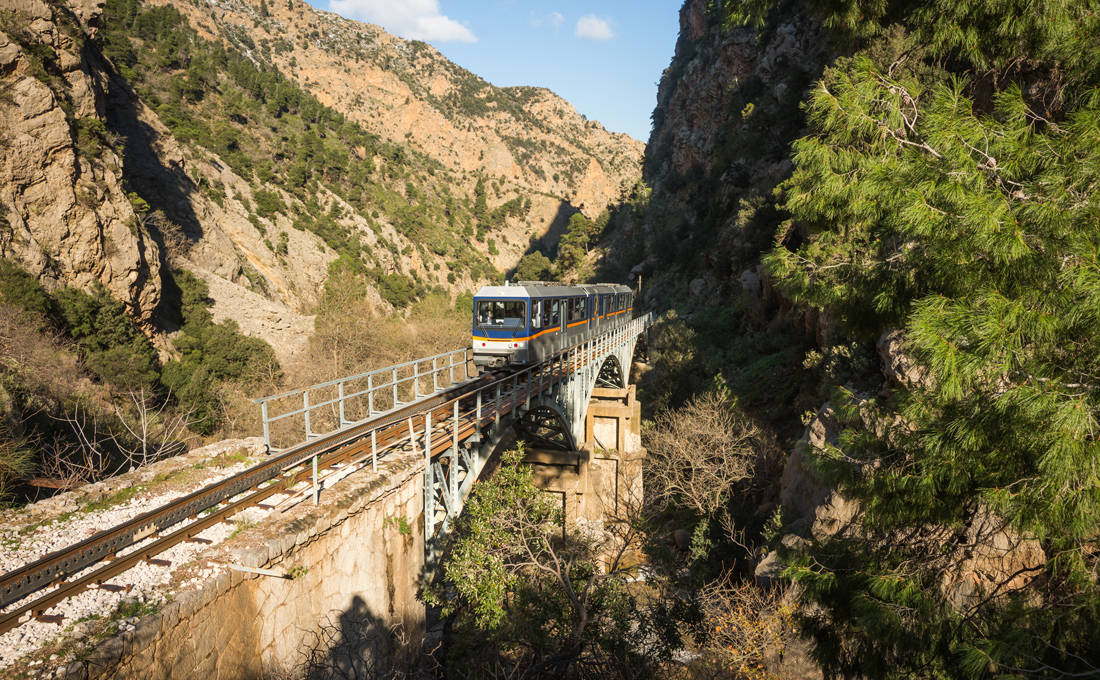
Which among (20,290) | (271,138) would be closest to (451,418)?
(20,290)

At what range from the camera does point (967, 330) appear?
3.17 metres

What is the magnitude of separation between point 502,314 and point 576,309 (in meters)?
4.90

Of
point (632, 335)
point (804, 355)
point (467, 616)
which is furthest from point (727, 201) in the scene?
point (467, 616)

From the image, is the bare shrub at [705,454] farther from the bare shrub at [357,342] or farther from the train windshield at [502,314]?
the bare shrub at [357,342]

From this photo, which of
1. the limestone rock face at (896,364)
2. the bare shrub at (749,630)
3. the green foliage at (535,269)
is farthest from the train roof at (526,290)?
the green foliage at (535,269)

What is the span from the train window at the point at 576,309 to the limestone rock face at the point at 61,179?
20453mm

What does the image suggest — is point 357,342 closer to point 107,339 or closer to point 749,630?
point 107,339

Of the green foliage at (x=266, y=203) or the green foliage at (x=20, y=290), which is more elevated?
the green foliage at (x=266, y=203)

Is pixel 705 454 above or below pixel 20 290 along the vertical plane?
below

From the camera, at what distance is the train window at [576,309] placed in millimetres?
17906

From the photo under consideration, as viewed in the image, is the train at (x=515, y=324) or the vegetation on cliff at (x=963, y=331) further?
the train at (x=515, y=324)

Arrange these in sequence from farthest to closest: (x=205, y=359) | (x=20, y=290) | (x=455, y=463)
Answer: (x=205, y=359), (x=20, y=290), (x=455, y=463)

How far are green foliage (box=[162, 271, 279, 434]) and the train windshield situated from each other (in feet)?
48.8

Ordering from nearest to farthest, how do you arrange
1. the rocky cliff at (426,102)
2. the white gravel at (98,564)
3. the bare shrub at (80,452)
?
the white gravel at (98,564) < the bare shrub at (80,452) < the rocky cliff at (426,102)
